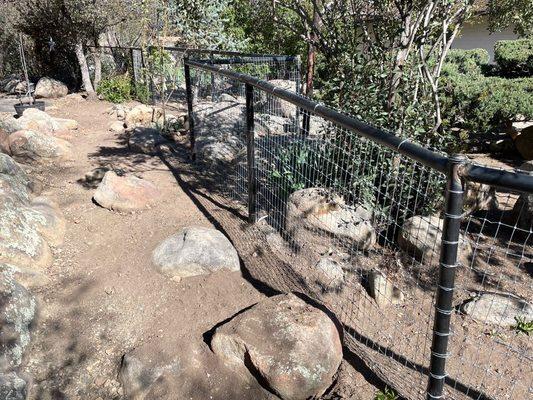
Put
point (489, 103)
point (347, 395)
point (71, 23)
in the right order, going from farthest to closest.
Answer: point (71, 23) → point (489, 103) → point (347, 395)

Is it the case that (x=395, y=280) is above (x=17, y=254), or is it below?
below

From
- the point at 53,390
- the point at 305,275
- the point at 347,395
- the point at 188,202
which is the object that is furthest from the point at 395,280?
the point at 53,390

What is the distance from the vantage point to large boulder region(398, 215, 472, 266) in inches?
145

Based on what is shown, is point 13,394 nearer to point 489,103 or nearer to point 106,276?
point 106,276

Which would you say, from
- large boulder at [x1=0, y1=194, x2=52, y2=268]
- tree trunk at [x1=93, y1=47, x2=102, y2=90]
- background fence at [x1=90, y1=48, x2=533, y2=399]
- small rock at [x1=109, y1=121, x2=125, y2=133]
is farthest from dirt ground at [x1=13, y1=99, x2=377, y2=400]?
tree trunk at [x1=93, y1=47, x2=102, y2=90]

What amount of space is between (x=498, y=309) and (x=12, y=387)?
2.95m

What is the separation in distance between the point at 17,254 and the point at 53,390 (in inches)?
Result: 44.1

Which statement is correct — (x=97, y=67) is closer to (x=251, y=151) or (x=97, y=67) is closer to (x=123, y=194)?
(x=123, y=194)

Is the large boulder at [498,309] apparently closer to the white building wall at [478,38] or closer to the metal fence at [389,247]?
the metal fence at [389,247]

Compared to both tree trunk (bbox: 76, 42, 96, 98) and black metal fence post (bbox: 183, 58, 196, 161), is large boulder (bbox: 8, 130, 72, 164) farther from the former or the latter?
tree trunk (bbox: 76, 42, 96, 98)

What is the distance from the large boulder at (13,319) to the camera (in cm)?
256

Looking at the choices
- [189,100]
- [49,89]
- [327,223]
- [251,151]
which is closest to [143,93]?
[49,89]

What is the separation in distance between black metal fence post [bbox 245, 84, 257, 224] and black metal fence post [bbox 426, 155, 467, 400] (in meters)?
2.34

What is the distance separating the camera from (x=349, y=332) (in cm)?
288
